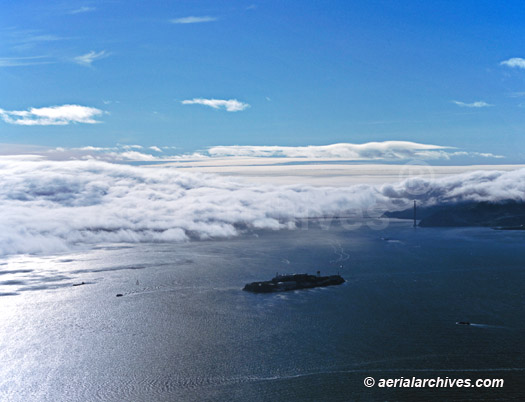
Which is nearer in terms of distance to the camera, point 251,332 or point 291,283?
point 251,332

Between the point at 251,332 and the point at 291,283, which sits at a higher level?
the point at 291,283

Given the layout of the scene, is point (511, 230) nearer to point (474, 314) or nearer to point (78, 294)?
point (474, 314)

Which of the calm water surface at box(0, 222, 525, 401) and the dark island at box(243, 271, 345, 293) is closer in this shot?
the calm water surface at box(0, 222, 525, 401)

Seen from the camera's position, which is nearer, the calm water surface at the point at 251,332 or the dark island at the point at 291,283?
the calm water surface at the point at 251,332

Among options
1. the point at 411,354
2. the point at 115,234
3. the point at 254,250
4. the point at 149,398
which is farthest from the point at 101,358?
the point at 115,234
